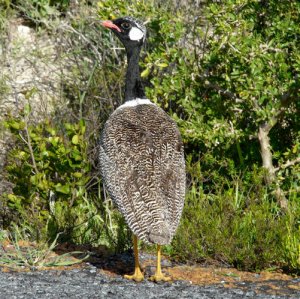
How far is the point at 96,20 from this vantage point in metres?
9.70

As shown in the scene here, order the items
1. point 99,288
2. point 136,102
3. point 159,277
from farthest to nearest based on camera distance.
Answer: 1. point 136,102
2. point 159,277
3. point 99,288

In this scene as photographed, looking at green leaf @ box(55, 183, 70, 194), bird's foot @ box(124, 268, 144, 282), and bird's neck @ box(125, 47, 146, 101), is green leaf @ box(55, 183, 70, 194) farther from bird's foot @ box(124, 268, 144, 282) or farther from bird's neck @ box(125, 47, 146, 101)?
bird's foot @ box(124, 268, 144, 282)

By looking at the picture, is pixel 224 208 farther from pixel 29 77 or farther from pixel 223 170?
pixel 29 77

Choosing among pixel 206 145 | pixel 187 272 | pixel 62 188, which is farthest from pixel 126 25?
pixel 187 272

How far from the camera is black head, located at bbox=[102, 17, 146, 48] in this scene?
7535 millimetres

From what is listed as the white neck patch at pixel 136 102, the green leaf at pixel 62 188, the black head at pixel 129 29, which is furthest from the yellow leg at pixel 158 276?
the black head at pixel 129 29

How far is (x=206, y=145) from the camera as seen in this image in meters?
7.88

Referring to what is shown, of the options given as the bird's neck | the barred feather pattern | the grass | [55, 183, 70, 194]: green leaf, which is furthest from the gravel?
the bird's neck

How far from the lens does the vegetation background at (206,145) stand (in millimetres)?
6871

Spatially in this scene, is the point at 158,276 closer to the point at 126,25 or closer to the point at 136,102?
the point at 136,102

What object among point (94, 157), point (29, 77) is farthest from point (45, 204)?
point (29, 77)

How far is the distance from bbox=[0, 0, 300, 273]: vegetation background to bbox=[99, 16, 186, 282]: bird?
0.47 meters

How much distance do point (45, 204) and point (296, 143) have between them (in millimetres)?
2268

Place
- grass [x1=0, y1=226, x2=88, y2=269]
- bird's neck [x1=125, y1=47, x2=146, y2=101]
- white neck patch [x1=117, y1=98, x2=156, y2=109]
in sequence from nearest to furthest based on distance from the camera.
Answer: grass [x1=0, y1=226, x2=88, y2=269] → white neck patch [x1=117, y1=98, x2=156, y2=109] → bird's neck [x1=125, y1=47, x2=146, y2=101]
